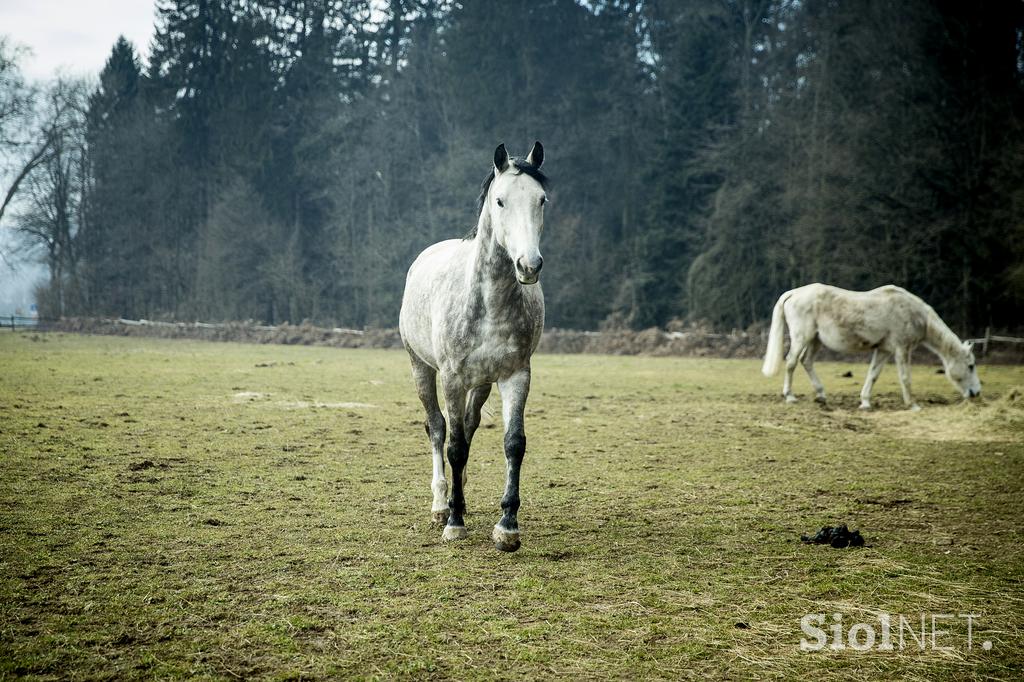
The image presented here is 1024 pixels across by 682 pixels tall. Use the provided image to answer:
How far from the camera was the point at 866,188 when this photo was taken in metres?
24.5

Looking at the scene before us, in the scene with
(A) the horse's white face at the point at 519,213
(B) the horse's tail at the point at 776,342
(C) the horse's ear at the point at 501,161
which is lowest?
(B) the horse's tail at the point at 776,342

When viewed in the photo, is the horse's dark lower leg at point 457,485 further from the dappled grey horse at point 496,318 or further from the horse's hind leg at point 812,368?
the horse's hind leg at point 812,368

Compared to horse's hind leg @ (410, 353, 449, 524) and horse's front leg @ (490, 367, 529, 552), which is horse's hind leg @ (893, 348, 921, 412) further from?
horse's front leg @ (490, 367, 529, 552)

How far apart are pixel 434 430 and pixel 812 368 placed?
918 cm

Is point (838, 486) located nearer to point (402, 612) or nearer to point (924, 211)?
point (402, 612)

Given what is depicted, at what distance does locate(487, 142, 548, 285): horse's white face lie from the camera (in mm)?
4355

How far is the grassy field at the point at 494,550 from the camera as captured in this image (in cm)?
314

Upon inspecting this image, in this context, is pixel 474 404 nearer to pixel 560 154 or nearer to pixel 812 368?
pixel 812 368

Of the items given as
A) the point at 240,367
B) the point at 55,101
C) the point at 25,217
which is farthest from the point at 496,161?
the point at 25,217

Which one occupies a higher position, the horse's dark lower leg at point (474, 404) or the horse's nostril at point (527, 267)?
the horse's nostril at point (527, 267)

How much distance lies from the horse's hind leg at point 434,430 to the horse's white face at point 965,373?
1006 centimetres

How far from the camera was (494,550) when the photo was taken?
4648mm

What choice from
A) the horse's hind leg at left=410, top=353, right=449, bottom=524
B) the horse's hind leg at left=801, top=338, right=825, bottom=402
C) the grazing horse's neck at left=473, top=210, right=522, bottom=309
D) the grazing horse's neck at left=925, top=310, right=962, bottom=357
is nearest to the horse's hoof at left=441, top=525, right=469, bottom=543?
the horse's hind leg at left=410, top=353, right=449, bottom=524

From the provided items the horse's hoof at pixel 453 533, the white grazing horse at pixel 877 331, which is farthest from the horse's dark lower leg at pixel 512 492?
the white grazing horse at pixel 877 331
